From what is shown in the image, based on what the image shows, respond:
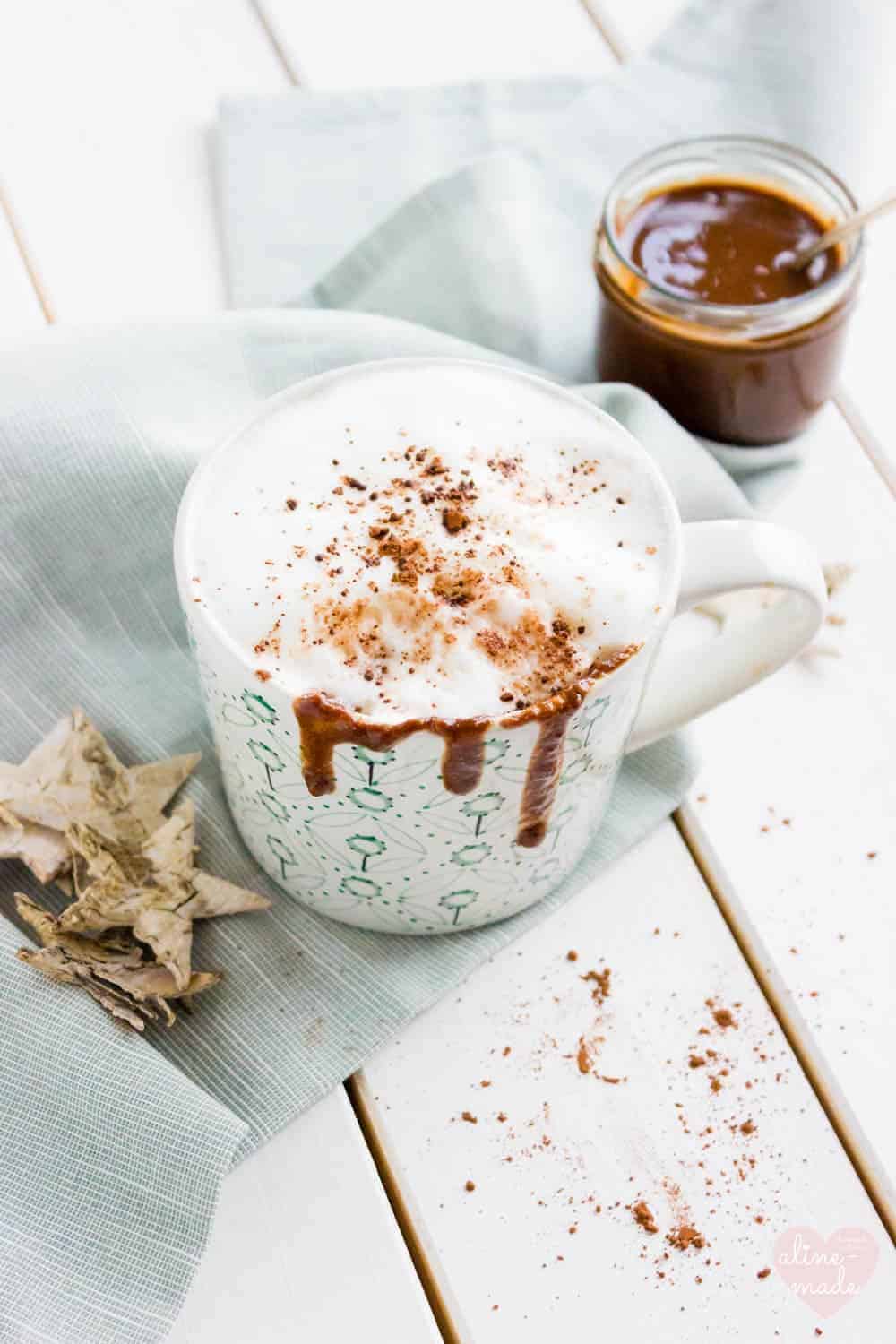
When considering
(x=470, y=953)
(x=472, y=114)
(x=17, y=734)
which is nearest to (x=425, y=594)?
(x=470, y=953)

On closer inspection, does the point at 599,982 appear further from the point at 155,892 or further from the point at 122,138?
the point at 122,138

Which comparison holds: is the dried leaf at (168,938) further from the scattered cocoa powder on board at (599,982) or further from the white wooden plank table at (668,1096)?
the scattered cocoa powder on board at (599,982)

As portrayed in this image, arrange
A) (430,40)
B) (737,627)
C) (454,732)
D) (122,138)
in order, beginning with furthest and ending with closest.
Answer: (430,40), (122,138), (737,627), (454,732)

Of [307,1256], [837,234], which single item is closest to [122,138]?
[837,234]

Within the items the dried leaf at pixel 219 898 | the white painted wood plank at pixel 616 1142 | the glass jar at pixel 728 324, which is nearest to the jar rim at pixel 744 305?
the glass jar at pixel 728 324
